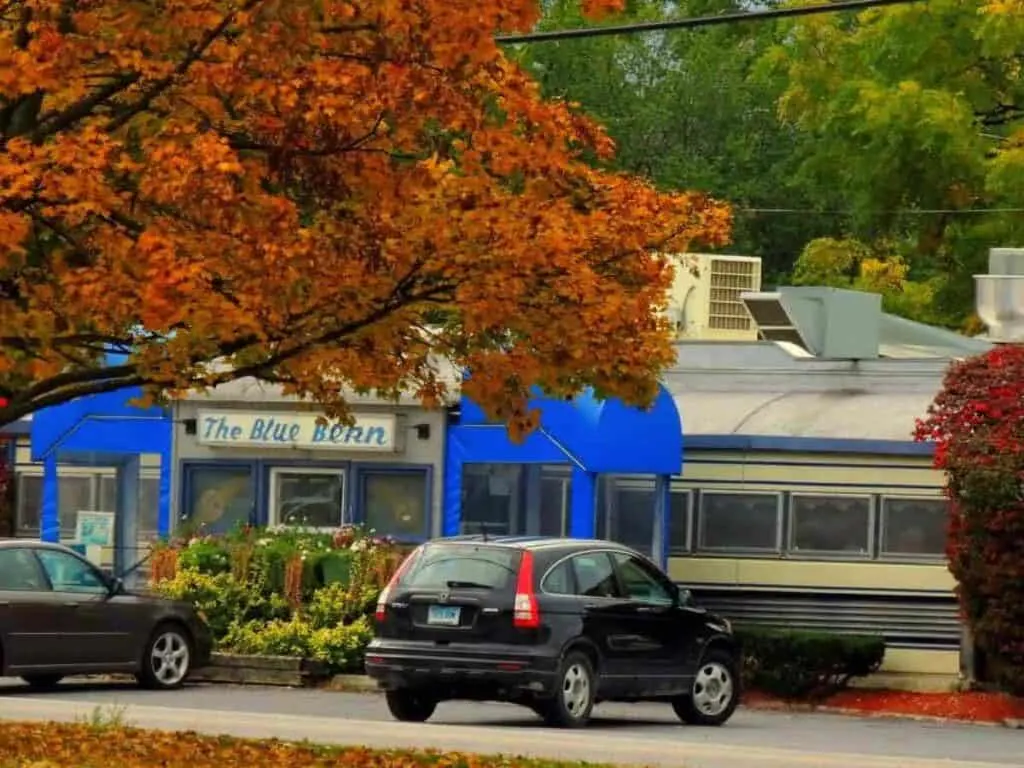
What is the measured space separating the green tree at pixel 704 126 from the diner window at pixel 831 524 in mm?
25105

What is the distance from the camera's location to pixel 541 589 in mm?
20922

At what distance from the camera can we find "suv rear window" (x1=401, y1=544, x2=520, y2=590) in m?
21.0

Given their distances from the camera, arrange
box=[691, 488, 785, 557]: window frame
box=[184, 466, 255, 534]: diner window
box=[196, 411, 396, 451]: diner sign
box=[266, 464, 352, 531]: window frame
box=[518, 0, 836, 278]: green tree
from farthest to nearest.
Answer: box=[518, 0, 836, 278]: green tree < box=[184, 466, 255, 534]: diner window < box=[266, 464, 352, 531]: window frame < box=[196, 411, 396, 451]: diner sign < box=[691, 488, 785, 557]: window frame

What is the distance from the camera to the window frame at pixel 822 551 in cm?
2730

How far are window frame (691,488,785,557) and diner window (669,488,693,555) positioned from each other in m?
0.12

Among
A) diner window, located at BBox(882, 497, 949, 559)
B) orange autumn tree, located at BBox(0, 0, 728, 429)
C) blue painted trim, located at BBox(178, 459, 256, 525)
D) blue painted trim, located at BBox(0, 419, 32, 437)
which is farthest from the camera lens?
blue painted trim, located at BBox(0, 419, 32, 437)

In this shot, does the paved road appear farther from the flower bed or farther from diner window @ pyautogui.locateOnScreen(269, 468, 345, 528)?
diner window @ pyautogui.locateOnScreen(269, 468, 345, 528)

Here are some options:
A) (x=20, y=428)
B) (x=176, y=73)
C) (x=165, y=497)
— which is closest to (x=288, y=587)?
(x=165, y=497)

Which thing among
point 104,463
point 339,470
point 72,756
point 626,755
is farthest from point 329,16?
point 104,463

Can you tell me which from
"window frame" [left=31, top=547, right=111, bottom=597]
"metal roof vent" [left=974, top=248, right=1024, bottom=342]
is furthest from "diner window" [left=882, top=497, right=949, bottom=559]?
"window frame" [left=31, top=547, right=111, bottom=597]

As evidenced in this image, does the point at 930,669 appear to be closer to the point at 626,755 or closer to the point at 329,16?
the point at 626,755

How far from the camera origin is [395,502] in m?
28.7

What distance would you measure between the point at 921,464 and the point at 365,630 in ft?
20.6

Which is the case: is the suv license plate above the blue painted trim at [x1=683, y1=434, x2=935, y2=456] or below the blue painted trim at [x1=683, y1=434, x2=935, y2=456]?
below
